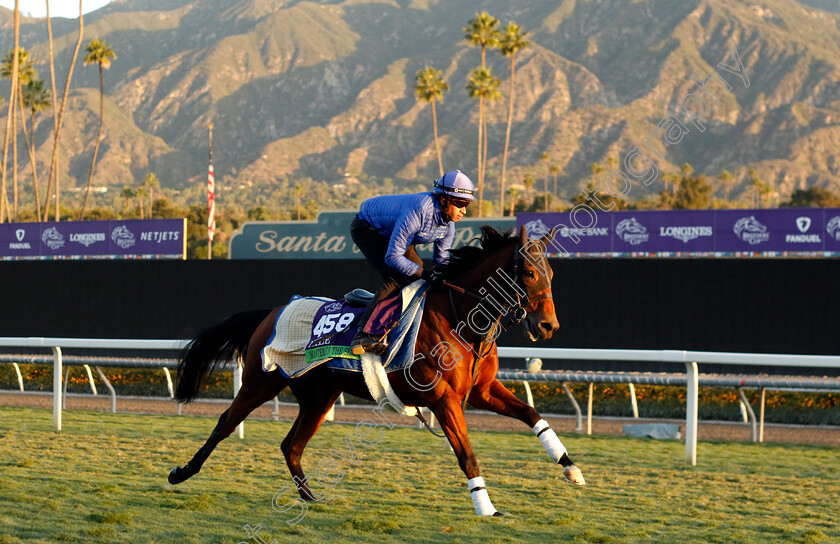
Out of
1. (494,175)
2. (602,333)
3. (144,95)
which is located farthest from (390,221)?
(144,95)

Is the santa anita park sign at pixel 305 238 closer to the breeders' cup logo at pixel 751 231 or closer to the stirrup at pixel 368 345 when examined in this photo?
the breeders' cup logo at pixel 751 231

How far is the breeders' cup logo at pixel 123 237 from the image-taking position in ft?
62.0

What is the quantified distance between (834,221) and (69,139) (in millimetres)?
163619

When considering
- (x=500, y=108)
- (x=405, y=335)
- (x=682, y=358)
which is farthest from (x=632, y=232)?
(x=500, y=108)

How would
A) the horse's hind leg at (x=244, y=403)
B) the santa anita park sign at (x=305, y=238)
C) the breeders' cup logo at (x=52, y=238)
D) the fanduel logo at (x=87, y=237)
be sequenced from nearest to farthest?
the horse's hind leg at (x=244, y=403) → the santa anita park sign at (x=305, y=238) → the fanduel logo at (x=87, y=237) → the breeders' cup logo at (x=52, y=238)

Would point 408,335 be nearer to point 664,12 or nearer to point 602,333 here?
point 602,333

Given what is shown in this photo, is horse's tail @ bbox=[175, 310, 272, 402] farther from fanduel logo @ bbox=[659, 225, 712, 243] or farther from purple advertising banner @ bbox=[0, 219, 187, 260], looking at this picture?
purple advertising banner @ bbox=[0, 219, 187, 260]

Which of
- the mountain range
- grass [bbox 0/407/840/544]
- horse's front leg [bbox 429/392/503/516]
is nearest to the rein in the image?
horse's front leg [bbox 429/392/503/516]

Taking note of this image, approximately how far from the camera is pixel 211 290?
13820 millimetres

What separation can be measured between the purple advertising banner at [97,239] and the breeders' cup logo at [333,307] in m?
13.4

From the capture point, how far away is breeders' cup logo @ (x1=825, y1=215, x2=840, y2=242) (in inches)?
589

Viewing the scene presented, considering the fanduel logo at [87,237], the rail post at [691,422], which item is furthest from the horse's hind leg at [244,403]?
the fanduel logo at [87,237]

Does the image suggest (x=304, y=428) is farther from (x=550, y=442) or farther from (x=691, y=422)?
(x=691, y=422)

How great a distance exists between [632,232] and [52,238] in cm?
1190
